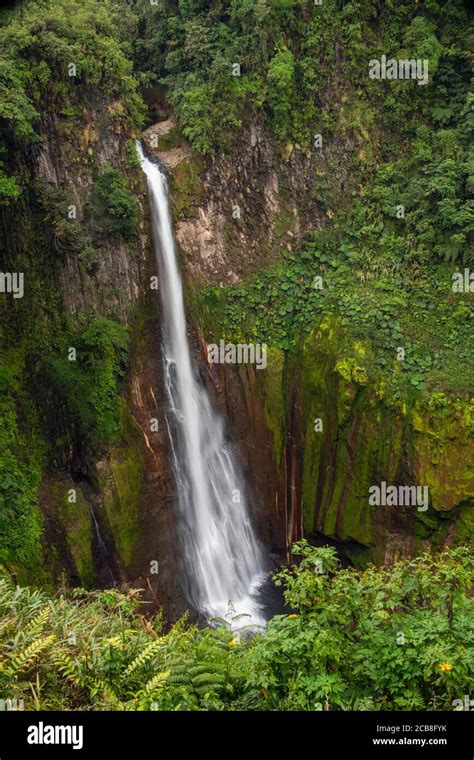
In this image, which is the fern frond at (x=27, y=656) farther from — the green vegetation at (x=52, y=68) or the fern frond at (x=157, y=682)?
the green vegetation at (x=52, y=68)

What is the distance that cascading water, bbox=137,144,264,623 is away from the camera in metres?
12.4

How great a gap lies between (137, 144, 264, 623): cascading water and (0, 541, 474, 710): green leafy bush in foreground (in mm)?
7423

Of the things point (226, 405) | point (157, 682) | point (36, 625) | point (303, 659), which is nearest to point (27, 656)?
point (36, 625)

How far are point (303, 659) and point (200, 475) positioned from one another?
8492 millimetres

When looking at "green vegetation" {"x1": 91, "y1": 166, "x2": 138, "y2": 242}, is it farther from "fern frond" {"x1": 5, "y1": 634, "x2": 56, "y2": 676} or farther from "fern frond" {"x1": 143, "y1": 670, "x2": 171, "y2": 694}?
"fern frond" {"x1": 143, "y1": 670, "x2": 171, "y2": 694}

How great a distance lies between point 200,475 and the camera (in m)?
12.8

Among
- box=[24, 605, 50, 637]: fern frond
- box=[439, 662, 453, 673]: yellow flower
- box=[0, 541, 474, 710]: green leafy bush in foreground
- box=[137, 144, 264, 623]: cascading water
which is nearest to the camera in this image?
box=[439, 662, 453, 673]: yellow flower

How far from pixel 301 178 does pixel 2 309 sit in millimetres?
8077

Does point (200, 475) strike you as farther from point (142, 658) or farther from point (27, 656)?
point (27, 656)

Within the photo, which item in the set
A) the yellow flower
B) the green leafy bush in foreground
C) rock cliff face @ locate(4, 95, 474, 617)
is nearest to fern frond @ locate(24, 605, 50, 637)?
the green leafy bush in foreground

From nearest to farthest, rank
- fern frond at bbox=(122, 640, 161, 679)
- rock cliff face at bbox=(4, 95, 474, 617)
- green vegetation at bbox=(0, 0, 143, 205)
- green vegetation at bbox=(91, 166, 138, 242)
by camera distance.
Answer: fern frond at bbox=(122, 640, 161, 679)
green vegetation at bbox=(0, 0, 143, 205)
rock cliff face at bbox=(4, 95, 474, 617)
green vegetation at bbox=(91, 166, 138, 242)

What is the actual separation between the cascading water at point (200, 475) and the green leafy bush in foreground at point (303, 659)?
7.42 m

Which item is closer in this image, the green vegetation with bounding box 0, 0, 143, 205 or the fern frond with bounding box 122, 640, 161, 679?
the fern frond with bounding box 122, 640, 161, 679
